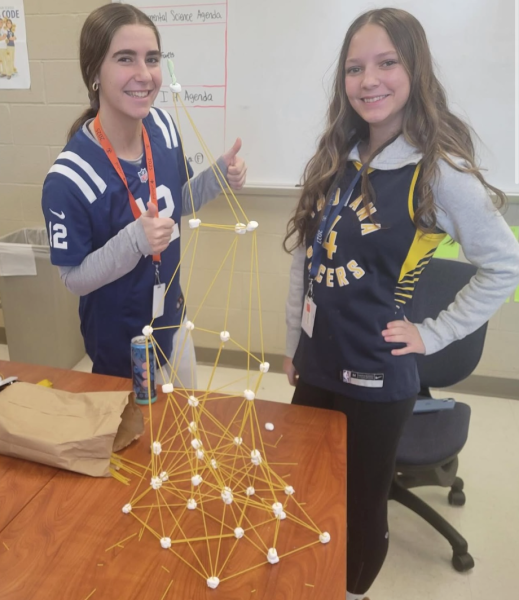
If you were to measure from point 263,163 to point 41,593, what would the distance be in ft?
6.62

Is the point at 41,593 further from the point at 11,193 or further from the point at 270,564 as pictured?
the point at 11,193

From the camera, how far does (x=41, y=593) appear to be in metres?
0.78

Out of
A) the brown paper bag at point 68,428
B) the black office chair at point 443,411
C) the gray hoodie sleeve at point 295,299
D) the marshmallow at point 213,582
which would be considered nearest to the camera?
the marshmallow at point 213,582

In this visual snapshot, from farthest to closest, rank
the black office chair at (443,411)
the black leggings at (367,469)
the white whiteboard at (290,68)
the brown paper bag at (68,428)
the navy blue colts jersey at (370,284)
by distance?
the white whiteboard at (290,68) < the black office chair at (443,411) < the black leggings at (367,469) < the navy blue colts jersey at (370,284) < the brown paper bag at (68,428)

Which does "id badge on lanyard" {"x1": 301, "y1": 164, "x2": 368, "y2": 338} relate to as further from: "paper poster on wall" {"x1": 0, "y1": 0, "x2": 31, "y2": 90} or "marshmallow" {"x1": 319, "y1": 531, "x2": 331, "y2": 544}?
"paper poster on wall" {"x1": 0, "y1": 0, "x2": 31, "y2": 90}

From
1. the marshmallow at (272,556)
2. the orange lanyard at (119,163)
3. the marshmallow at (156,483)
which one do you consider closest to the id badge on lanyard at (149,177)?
the orange lanyard at (119,163)

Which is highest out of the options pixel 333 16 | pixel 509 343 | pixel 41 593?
pixel 333 16

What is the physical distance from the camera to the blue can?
121cm

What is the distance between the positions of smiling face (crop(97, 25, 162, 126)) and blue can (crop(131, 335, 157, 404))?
59 centimetres

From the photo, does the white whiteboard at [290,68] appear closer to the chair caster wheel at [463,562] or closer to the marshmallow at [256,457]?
the chair caster wheel at [463,562]

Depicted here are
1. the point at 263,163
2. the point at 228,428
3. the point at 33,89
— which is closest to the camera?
the point at 228,428

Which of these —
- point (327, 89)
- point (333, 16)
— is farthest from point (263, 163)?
point (333, 16)

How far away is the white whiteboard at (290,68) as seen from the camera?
2082mm

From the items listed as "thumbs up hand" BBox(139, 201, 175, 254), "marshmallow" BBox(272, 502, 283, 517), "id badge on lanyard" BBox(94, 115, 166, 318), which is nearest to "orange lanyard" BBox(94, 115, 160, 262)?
"id badge on lanyard" BBox(94, 115, 166, 318)
